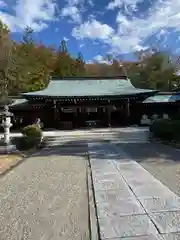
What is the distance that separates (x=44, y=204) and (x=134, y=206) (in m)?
1.78

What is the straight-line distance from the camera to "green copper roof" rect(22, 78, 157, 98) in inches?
965

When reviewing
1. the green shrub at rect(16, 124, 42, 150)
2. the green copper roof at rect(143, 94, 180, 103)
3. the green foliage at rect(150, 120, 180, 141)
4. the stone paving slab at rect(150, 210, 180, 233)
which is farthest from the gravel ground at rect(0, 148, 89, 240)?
the green copper roof at rect(143, 94, 180, 103)

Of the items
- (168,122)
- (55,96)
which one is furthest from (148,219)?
(55,96)

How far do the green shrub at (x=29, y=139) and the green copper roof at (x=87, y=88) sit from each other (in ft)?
26.1

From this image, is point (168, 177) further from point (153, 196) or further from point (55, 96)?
point (55, 96)

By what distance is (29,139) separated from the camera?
15734mm

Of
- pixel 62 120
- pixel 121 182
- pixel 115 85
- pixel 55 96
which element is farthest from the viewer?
pixel 115 85

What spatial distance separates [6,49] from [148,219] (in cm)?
3398

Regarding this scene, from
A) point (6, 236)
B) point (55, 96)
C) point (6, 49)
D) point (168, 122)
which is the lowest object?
point (6, 236)

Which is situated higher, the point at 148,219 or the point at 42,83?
the point at 42,83

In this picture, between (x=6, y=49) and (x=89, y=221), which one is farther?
(x=6, y=49)

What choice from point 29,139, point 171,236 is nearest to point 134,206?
point 171,236

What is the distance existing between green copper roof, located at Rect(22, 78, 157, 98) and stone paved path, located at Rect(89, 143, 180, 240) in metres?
16.6

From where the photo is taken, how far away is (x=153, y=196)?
5.73m
